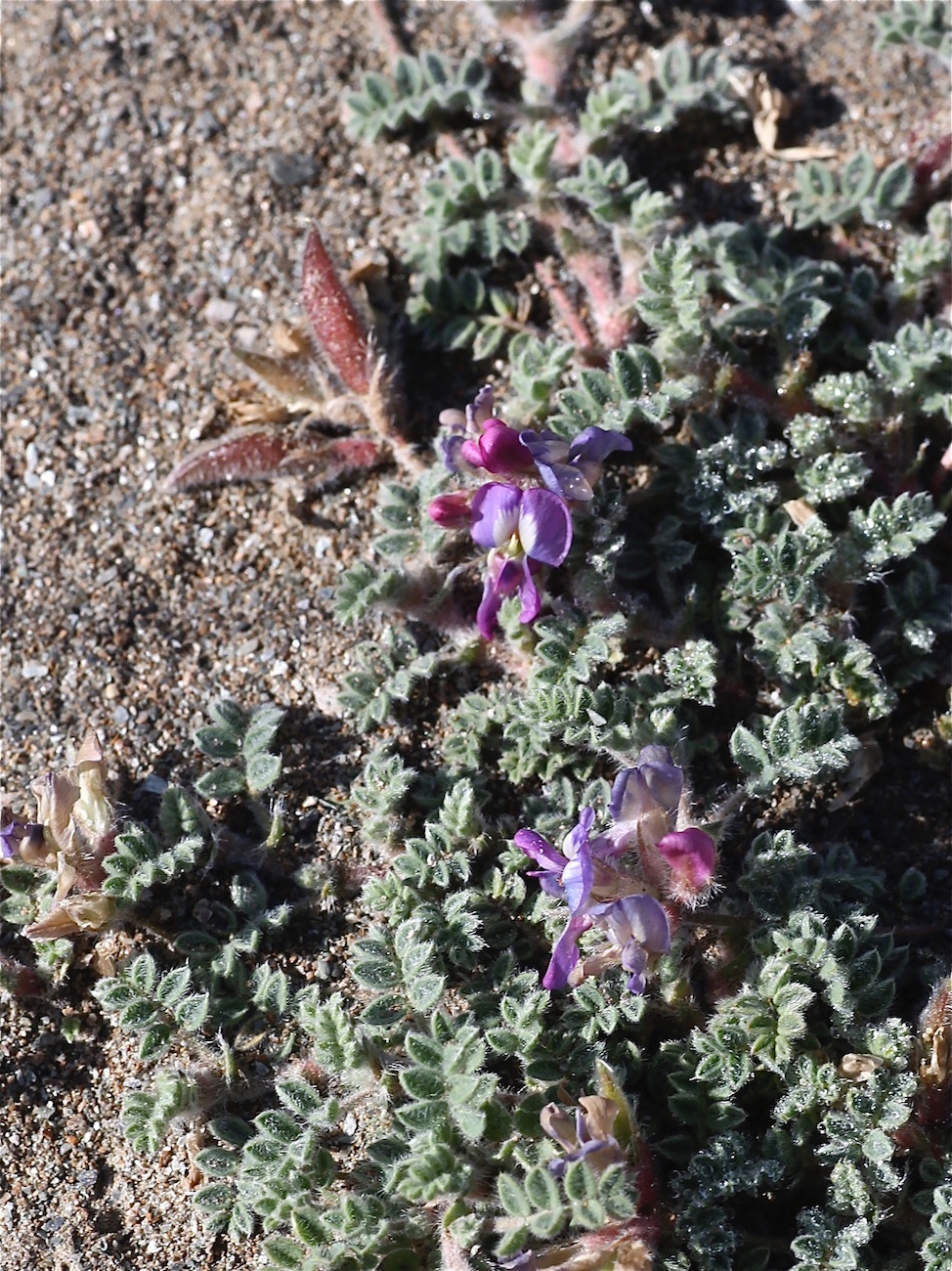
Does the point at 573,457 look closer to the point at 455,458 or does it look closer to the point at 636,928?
the point at 455,458

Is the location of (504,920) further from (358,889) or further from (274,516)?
(274,516)

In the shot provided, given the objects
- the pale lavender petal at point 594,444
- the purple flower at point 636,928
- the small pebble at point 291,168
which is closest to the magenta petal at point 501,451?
the pale lavender petal at point 594,444

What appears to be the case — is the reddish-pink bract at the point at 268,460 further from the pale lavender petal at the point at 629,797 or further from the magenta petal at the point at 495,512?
the pale lavender petal at the point at 629,797

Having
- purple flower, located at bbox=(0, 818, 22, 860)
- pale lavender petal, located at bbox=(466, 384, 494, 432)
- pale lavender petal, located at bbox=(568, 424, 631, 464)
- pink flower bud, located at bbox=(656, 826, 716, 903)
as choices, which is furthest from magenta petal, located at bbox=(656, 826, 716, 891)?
purple flower, located at bbox=(0, 818, 22, 860)

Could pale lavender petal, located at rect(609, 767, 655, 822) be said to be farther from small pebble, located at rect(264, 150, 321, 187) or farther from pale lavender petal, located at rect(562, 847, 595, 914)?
A: small pebble, located at rect(264, 150, 321, 187)

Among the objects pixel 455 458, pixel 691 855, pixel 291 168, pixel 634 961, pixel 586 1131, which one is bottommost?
pixel 586 1131

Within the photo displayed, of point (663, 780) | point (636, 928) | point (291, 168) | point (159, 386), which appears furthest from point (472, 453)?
point (291, 168)
